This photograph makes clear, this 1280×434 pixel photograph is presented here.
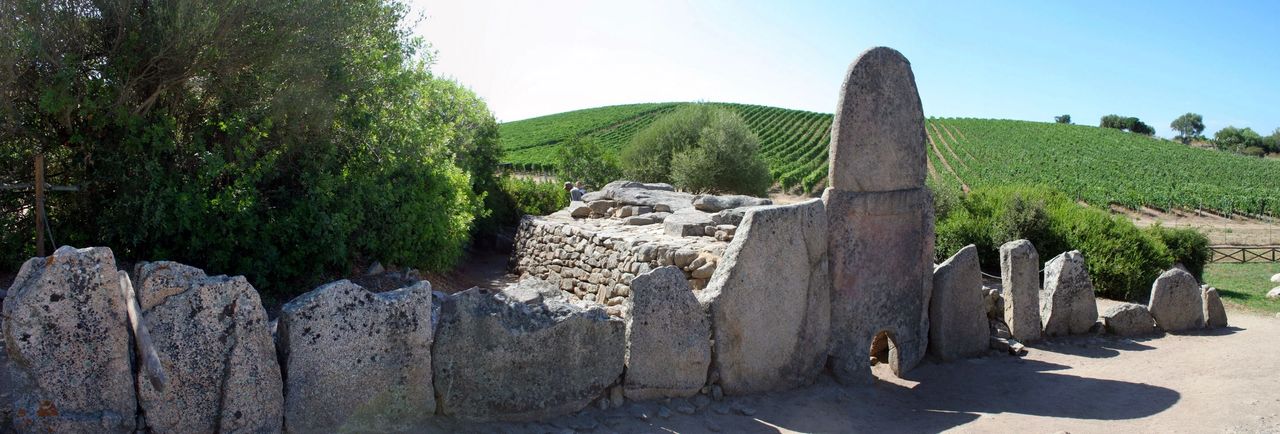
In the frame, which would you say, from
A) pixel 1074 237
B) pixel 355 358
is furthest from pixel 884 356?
pixel 1074 237

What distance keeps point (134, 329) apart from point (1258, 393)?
9157 millimetres

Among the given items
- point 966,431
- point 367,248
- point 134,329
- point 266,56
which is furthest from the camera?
point 367,248

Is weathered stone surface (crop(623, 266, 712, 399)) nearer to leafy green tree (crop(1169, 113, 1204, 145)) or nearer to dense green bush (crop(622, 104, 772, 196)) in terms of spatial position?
dense green bush (crop(622, 104, 772, 196))

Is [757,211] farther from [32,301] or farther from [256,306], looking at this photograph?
[32,301]

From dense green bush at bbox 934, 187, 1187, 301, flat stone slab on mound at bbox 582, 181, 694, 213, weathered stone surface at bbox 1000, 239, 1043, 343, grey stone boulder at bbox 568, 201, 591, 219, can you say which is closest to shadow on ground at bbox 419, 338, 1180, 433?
weathered stone surface at bbox 1000, 239, 1043, 343

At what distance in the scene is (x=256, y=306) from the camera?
5605 mm

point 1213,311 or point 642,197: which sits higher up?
point 642,197

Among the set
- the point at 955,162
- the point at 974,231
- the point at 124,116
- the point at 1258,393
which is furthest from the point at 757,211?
the point at 955,162

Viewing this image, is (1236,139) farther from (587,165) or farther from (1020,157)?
(587,165)

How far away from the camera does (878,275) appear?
28.6 ft

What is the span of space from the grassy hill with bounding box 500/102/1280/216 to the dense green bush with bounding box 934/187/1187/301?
21.3 m

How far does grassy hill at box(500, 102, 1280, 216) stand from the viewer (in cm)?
5225

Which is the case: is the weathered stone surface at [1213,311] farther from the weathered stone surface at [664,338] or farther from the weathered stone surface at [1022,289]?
the weathered stone surface at [664,338]

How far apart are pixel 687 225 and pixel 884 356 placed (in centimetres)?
411
